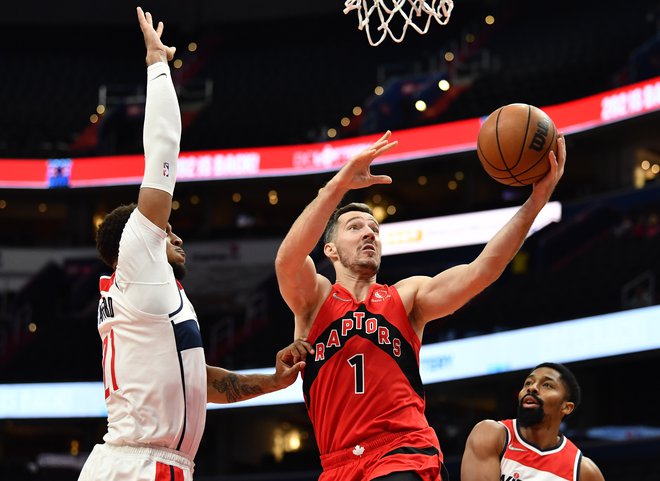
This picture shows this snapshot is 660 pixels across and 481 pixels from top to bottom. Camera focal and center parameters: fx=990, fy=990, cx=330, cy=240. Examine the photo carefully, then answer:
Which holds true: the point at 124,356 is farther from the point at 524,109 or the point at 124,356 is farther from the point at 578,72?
the point at 578,72

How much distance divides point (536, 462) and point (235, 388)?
7.51ft

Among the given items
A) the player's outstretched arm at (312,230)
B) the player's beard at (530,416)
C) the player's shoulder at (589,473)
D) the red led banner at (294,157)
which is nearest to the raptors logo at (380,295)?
the player's outstretched arm at (312,230)

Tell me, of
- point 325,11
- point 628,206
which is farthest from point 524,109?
point 325,11

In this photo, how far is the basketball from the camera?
4.49 m

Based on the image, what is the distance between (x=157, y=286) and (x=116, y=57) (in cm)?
2397

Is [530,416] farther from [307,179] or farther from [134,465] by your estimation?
[307,179]

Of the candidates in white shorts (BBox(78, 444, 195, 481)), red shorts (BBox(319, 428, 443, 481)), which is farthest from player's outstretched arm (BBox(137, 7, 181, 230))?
red shorts (BBox(319, 428, 443, 481))

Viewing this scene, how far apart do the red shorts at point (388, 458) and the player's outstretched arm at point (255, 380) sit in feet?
1.36

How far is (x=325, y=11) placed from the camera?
2606 centimetres

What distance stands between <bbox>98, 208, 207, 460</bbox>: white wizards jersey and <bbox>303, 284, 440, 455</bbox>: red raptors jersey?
0.78 m

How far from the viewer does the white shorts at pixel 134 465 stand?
356 centimetres

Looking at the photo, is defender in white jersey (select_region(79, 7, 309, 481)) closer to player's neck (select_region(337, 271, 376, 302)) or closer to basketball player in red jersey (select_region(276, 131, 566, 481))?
basketball player in red jersey (select_region(276, 131, 566, 481))

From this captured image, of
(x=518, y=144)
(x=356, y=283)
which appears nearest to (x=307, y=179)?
(x=356, y=283)

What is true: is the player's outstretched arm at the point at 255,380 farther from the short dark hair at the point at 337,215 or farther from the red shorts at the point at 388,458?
the short dark hair at the point at 337,215
